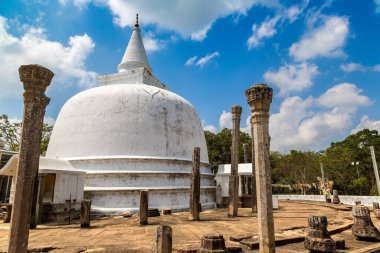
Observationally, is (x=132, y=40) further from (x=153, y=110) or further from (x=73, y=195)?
(x=73, y=195)

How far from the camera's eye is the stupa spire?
22.1 meters

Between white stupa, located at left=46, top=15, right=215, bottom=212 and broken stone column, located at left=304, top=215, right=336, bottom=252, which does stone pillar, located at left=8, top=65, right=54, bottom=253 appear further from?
white stupa, located at left=46, top=15, right=215, bottom=212

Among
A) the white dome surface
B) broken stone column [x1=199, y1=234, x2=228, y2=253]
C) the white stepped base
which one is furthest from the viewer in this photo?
the white dome surface

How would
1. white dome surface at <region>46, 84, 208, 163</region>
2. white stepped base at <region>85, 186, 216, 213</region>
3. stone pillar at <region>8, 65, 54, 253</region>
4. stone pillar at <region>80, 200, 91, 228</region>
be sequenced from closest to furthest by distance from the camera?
stone pillar at <region>8, 65, 54, 253</region> < stone pillar at <region>80, 200, 91, 228</region> < white stepped base at <region>85, 186, 216, 213</region> < white dome surface at <region>46, 84, 208, 163</region>

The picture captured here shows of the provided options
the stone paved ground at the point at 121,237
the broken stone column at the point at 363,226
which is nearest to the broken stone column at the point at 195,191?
the stone paved ground at the point at 121,237

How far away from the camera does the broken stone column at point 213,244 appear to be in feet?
18.0

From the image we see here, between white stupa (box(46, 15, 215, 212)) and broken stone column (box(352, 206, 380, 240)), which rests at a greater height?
white stupa (box(46, 15, 215, 212))

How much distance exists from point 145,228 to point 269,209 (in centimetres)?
581

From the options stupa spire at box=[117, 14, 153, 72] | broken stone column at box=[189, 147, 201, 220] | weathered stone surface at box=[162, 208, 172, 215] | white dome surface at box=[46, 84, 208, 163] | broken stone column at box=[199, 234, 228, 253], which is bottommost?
weathered stone surface at box=[162, 208, 172, 215]

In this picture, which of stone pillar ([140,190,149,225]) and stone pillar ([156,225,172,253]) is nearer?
stone pillar ([156,225,172,253])

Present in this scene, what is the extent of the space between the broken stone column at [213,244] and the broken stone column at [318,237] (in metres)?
2.10

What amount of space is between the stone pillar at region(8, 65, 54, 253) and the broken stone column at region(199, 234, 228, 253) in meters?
3.32

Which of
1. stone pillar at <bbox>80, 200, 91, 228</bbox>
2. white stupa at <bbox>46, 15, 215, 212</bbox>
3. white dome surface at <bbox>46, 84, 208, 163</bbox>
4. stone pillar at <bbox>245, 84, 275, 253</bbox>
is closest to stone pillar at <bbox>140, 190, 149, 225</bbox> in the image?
stone pillar at <bbox>80, 200, 91, 228</bbox>

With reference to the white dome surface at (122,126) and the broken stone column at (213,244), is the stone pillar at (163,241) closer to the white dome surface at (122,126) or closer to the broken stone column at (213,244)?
the broken stone column at (213,244)
